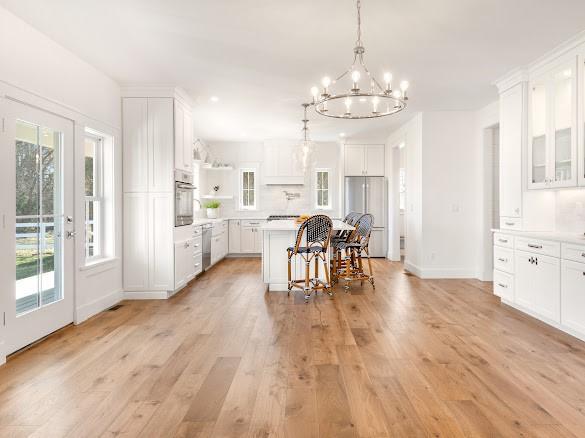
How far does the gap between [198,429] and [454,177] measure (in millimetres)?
5512

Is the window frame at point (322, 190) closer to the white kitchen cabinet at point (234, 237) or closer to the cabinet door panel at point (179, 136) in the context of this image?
the white kitchen cabinet at point (234, 237)

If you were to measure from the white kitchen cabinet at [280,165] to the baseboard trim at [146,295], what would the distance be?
4433 millimetres

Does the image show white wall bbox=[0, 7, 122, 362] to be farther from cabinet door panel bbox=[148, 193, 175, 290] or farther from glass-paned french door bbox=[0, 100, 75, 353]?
cabinet door panel bbox=[148, 193, 175, 290]

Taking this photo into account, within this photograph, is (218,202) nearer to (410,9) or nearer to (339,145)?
(339,145)

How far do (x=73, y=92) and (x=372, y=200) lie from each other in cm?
622

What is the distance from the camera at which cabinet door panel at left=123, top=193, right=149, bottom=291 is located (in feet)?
15.6

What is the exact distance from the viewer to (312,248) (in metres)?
4.77

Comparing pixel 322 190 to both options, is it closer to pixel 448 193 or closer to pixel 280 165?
pixel 280 165

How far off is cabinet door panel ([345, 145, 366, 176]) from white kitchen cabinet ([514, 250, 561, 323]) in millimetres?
4800

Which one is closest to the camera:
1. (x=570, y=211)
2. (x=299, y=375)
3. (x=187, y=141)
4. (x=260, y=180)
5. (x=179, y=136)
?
(x=299, y=375)

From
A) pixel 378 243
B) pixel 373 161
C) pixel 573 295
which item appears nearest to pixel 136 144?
pixel 573 295

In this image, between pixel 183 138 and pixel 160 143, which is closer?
pixel 160 143

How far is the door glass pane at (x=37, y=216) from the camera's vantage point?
3062mm

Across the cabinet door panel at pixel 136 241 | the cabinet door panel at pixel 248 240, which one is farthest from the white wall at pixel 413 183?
the cabinet door panel at pixel 136 241
